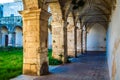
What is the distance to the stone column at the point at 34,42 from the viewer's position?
7883 mm

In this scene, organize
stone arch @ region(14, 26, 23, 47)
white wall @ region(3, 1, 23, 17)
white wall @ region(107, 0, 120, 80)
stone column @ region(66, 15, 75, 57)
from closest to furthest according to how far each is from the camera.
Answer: white wall @ region(107, 0, 120, 80) < stone column @ region(66, 15, 75, 57) < stone arch @ region(14, 26, 23, 47) < white wall @ region(3, 1, 23, 17)

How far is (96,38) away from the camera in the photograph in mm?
26703

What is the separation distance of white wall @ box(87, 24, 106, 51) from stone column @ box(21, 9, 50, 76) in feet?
62.8

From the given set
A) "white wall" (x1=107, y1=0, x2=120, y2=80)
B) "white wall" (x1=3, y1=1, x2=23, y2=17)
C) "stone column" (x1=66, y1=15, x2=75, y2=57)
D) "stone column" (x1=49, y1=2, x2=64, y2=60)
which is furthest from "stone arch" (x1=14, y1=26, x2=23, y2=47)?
"white wall" (x1=107, y1=0, x2=120, y2=80)

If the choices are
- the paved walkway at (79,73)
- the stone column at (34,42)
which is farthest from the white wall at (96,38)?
the stone column at (34,42)

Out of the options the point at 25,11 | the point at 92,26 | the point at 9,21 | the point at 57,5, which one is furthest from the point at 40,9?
the point at 9,21

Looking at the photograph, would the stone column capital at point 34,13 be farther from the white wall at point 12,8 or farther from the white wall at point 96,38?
the white wall at point 12,8

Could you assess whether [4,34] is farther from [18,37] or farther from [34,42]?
[34,42]

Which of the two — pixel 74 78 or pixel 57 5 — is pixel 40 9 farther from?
pixel 57 5

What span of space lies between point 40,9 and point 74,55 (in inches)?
339

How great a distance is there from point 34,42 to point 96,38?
1961 cm

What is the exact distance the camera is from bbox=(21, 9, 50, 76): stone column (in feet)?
25.9

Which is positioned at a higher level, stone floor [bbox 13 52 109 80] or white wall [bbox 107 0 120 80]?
white wall [bbox 107 0 120 80]

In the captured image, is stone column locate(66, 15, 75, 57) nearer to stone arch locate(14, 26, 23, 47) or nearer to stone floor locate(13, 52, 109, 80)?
stone floor locate(13, 52, 109, 80)
